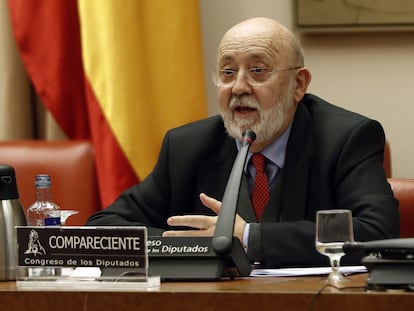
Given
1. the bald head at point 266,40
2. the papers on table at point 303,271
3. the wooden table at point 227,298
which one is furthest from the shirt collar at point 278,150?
the wooden table at point 227,298

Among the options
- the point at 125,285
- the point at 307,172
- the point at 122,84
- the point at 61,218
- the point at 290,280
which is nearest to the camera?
the point at 125,285

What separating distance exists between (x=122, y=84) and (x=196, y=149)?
919 mm

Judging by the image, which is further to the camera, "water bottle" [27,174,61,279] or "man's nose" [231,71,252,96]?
"man's nose" [231,71,252,96]

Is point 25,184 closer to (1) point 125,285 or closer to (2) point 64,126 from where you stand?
(2) point 64,126

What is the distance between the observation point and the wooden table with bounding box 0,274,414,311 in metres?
1.80

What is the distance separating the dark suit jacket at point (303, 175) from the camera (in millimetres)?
2889

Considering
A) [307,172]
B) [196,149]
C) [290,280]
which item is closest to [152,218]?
[196,149]

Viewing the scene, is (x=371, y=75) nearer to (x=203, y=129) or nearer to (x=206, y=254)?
(x=203, y=129)

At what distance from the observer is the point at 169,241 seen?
7.50 feet

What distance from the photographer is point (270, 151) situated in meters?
3.17

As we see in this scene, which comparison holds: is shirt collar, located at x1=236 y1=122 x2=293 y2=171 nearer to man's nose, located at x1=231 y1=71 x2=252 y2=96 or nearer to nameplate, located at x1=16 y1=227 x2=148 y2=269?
man's nose, located at x1=231 y1=71 x2=252 y2=96

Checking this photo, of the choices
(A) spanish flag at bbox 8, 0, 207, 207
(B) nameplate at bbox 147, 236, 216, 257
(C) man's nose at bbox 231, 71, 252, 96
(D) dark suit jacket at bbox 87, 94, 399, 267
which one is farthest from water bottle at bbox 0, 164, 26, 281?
(A) spanish flag at bbox 8, 0, 207, 207

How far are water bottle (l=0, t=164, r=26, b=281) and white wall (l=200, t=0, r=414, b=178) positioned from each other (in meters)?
2.05

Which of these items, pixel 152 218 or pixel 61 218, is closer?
pixel 61 218
